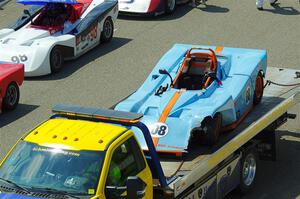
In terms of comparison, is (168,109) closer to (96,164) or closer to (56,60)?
(96,164)

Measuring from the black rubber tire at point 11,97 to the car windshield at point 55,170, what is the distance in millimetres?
6413

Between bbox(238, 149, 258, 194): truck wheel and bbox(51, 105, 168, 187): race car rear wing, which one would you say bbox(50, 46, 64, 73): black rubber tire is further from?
bbox(51, 105, 168, 187): race car rear wing

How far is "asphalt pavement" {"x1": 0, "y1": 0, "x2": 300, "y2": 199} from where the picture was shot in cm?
1384

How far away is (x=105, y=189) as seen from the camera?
909 centimetres

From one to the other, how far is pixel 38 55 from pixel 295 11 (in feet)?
26.3

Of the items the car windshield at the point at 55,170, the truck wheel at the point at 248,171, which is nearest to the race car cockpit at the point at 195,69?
the truck wheel at the point at 248,171

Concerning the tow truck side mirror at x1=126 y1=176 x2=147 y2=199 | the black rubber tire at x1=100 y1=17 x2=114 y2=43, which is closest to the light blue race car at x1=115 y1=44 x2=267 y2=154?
the tow truck side mirror at x1=126 y1=176 x2=147 y2=199

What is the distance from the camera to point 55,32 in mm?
18906

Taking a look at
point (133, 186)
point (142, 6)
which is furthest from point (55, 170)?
point (142, 6)

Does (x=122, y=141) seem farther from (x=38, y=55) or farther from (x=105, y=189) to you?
(x=38, y=55)

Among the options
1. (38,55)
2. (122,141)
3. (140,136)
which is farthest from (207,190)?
(38,55)

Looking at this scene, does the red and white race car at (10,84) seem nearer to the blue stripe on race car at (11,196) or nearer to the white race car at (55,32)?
the white race car at (55,32)

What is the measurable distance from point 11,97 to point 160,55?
4.42 m

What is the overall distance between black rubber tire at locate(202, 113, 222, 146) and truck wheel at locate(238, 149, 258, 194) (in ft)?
2.28
